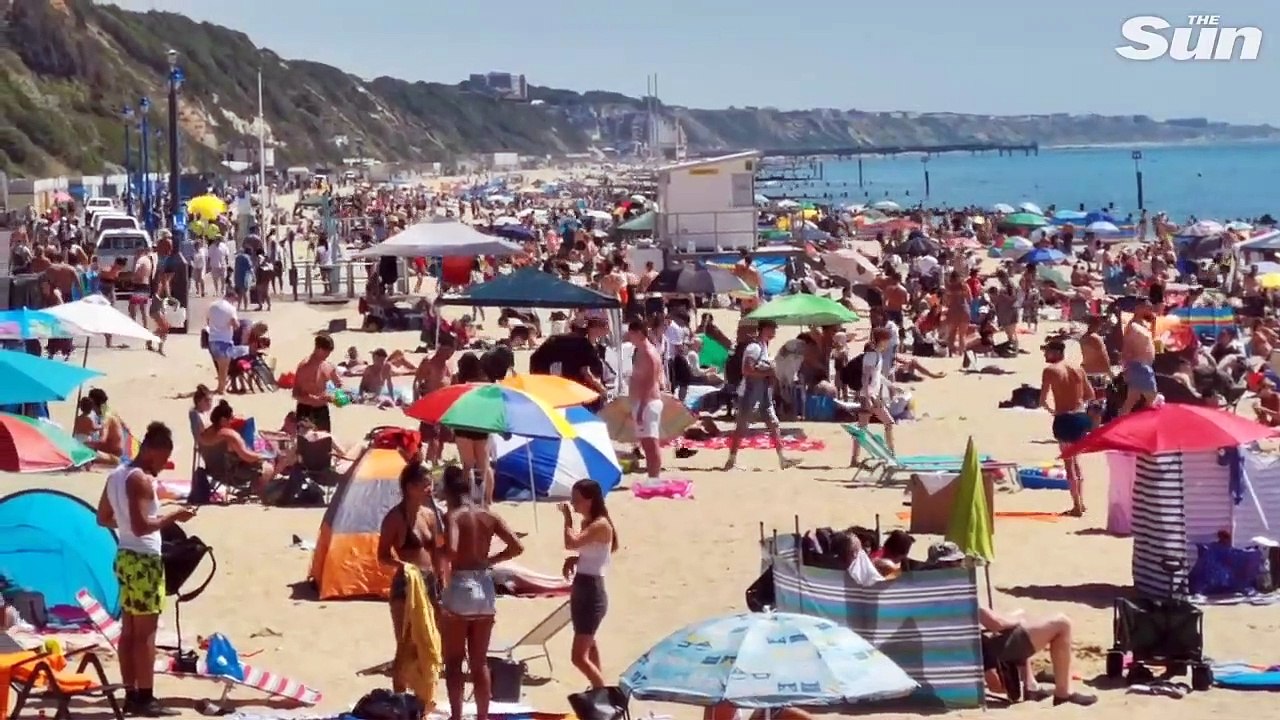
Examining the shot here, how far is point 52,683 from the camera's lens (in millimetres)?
6652

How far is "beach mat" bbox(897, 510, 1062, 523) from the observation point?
12148 mm

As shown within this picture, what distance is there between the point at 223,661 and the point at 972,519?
337 cm

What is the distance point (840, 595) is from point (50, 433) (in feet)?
16.1

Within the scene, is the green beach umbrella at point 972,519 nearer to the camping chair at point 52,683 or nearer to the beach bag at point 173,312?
the camping chair at point 52,683

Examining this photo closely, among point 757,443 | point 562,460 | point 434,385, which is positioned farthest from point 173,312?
point 562,460

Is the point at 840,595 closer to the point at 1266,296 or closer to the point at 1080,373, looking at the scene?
the point at 1080,373

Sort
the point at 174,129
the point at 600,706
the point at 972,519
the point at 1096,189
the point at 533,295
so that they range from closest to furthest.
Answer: the point at 600,706 → the point at 972,519 → the point at 533,295 → the point at 174,129 → the point at 1096,189

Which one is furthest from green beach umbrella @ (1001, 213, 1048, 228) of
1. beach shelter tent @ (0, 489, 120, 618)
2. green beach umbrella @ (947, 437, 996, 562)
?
beach shelter tent @ (0, 489, 120, 618)

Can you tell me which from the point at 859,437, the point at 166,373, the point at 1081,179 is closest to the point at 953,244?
the point at 166,373

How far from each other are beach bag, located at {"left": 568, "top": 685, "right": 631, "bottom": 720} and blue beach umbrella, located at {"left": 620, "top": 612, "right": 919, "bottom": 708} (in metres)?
0.87

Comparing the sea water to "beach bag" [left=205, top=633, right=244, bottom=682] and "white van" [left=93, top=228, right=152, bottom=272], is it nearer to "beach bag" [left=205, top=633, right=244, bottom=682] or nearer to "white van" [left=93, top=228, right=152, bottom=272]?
"white van" [left=93, top=228, right=152, bottom=272]

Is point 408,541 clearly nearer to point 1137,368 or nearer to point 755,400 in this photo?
point 1137,368

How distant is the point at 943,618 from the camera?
7.56 metres

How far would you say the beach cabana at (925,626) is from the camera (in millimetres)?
7535
